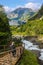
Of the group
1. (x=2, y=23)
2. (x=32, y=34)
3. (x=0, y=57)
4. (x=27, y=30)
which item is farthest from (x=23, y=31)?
(x=0, y=57)

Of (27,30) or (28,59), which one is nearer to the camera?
(28,59)

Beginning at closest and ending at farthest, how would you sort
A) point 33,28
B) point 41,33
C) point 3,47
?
point 3,47 < point 41,33 < point 33,28

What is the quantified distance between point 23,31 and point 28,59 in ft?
358

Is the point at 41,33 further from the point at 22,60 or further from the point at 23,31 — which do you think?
the point at 22,60

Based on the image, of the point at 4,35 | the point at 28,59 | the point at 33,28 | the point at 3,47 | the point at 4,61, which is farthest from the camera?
the point at 33,28

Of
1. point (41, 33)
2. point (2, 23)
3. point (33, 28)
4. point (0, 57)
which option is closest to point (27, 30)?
point (33, 28)

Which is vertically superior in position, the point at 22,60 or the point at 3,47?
the point at 3,47

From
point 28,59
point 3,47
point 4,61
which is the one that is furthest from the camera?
point 28,59

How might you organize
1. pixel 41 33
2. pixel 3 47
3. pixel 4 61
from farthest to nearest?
pixel 41 33 < pixel 3 47 < pixel 4 61

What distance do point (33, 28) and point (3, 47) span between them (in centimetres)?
10745

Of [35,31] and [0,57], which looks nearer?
[0,57]

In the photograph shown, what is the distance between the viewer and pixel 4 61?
1053 inches

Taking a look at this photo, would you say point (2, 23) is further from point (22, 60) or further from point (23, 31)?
point (23, 31)

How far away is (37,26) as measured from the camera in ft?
468
